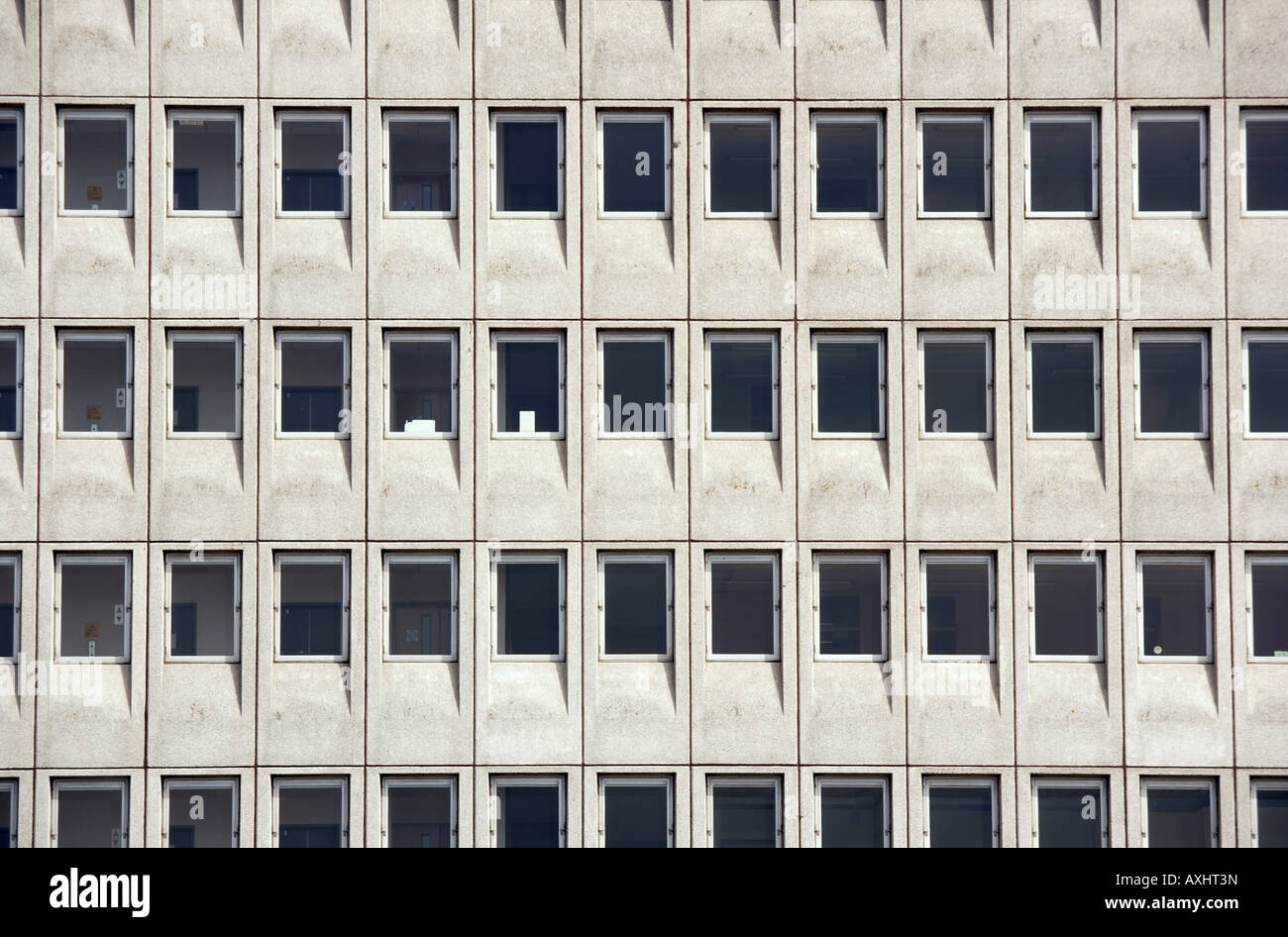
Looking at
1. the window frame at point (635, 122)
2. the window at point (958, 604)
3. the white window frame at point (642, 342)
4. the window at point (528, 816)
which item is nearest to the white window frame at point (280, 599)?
the window at point (528, 816)

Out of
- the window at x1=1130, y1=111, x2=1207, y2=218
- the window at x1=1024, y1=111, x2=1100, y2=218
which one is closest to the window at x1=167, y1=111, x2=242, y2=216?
the window at x1=1024, y1=111, x2=1100, y2=218

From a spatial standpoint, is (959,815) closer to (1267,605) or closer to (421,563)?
(1267,605)

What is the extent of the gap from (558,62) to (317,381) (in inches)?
250

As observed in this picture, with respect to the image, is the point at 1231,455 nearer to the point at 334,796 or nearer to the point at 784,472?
the point at 784,472

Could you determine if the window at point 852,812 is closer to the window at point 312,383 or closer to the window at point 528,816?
the window at point 528,816

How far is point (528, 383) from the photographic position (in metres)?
26.0

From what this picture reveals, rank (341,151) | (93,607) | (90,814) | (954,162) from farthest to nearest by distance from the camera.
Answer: (954,162)
(341,151)
(93,607)
(90,814)

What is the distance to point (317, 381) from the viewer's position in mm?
26000

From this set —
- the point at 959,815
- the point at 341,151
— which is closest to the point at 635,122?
the point at 341,151

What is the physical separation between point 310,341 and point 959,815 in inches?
497

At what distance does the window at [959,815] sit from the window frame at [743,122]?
9445 mm

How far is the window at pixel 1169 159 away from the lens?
86.0 feet
